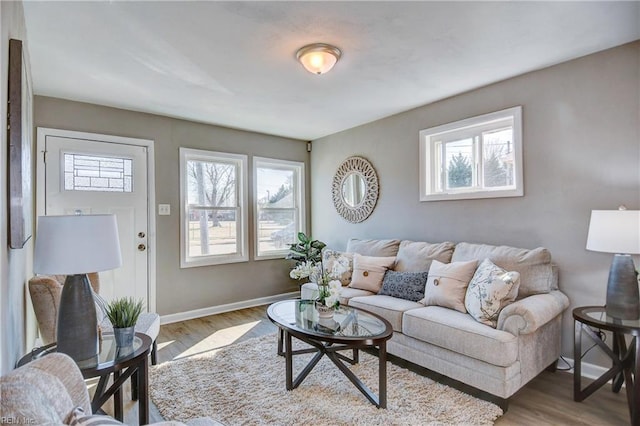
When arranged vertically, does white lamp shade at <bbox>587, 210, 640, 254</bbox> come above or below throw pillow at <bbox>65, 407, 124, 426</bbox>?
above

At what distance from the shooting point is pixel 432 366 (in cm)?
246

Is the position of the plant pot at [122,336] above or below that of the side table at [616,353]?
above

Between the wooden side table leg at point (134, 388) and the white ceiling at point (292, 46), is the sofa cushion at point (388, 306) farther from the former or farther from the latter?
the white ceiling at point (292, 46)

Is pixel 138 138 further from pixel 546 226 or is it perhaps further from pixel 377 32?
pixel 546 226

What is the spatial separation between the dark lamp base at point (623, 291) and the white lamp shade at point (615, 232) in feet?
0.44

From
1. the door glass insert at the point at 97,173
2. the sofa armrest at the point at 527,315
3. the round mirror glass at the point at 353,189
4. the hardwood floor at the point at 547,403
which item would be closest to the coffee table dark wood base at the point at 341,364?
the hardwood floor at the point at 547,403

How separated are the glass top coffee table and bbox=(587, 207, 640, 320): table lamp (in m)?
1.42

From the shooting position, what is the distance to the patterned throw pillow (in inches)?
118

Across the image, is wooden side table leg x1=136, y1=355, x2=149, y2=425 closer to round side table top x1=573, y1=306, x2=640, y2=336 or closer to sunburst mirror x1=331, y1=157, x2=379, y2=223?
round side table top x1=573, y1=306, x2=640, y2=336

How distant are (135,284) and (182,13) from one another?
2.92 meters

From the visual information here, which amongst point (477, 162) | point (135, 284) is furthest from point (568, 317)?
point (135, 284)

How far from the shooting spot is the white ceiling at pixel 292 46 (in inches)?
78.5

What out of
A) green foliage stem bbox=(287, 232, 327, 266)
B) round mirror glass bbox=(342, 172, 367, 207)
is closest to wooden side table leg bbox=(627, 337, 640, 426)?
round mirror glass bbox=(342, 172, 367, 207)

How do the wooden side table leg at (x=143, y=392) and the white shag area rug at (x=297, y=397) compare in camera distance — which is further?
the white shag area rug at (x=297, y=397)
